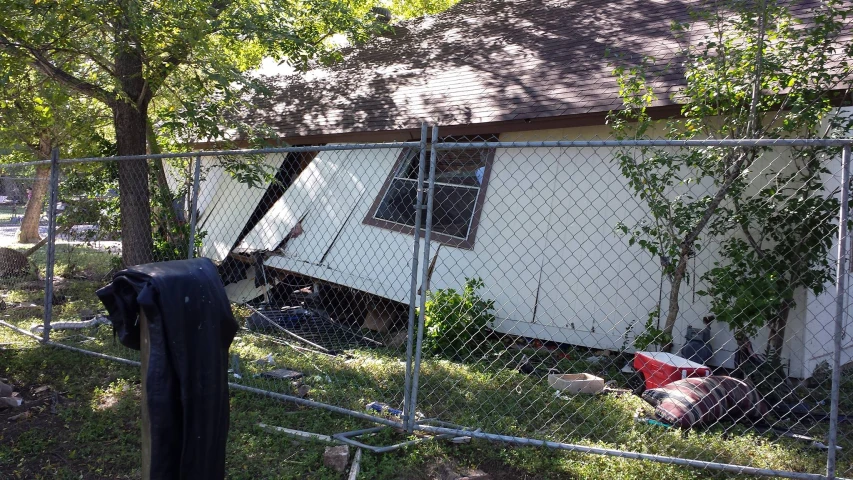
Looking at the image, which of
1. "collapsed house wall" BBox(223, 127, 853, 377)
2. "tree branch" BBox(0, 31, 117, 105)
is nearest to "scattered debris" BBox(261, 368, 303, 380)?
"collapsed house wall" BBox(223, 127, 853, 377)

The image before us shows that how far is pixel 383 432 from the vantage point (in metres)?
4.29

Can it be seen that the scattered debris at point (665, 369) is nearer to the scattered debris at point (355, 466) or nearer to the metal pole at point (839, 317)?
the metal pole at point (839, 317)

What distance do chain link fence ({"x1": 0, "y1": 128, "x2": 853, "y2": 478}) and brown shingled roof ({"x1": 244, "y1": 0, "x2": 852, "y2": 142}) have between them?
1.73 feet

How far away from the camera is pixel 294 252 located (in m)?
→ 8.98

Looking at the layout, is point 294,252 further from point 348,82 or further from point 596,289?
point 596,289

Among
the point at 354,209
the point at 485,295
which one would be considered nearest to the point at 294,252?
the point at 354,209

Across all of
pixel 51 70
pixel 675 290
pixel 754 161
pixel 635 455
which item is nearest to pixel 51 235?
pixel 51 70

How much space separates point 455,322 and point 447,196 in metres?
1.90

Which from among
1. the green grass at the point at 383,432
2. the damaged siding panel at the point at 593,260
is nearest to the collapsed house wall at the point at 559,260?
the damaged siding panel at the point at 593,260

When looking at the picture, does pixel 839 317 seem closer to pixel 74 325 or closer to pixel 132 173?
pixel 74 325

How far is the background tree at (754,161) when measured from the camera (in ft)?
17.4

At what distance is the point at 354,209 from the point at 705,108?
14.9 feet

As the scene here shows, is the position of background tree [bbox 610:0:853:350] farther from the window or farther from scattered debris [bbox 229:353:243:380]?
scattered debris [bbox 229:353:243:380]

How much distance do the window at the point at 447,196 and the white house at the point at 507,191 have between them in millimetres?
18
